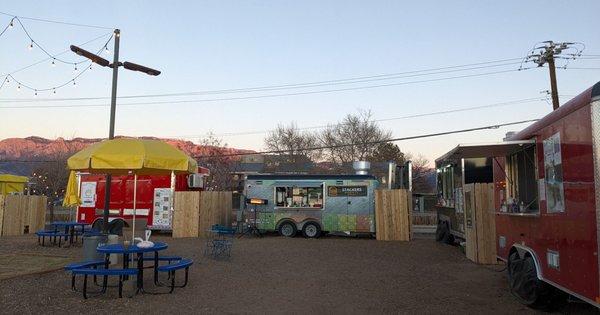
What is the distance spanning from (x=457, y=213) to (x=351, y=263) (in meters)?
4.22

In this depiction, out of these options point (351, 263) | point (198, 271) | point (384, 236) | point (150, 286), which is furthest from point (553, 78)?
point (150, 286)

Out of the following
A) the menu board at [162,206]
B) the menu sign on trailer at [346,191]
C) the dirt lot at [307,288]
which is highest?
the menu sign on trailer at [346,191]

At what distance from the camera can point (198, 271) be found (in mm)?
10680

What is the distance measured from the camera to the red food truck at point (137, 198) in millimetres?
19922

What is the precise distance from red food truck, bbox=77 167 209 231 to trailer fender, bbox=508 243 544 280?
47.7ft

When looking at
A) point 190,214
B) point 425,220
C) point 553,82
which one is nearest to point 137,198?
point 190,214

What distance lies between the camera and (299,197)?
19.4m

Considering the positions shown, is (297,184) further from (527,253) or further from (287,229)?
(527,253)

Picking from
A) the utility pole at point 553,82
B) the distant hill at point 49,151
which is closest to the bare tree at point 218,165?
the distant hill at point 49,151

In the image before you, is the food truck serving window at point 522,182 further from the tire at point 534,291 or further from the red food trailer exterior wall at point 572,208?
the tire at point 534,291

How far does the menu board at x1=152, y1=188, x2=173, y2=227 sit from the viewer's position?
19.9m

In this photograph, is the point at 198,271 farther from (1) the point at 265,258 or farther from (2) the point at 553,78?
(2) the point at 553,78

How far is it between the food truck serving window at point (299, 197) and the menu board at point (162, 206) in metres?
4.35

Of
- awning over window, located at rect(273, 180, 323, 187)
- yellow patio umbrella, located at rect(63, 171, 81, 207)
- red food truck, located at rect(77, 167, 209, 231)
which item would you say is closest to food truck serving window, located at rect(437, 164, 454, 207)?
awning over window, located at rect(273, 180, 323, 187)
